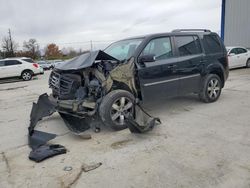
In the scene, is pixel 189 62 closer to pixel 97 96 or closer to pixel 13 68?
pixel 97 96

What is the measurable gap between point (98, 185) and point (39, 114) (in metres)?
2.78

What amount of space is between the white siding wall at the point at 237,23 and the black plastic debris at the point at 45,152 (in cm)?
1706

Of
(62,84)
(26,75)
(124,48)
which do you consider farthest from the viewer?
(26,75)

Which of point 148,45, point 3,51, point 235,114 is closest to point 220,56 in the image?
point 235,114

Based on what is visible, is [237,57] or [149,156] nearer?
[149,156]

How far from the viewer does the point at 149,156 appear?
3.63m

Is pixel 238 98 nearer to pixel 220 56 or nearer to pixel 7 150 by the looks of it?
pixel 220 56

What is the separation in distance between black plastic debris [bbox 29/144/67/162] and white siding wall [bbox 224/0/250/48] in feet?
56.0

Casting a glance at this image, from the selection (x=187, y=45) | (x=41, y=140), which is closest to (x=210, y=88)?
(x=187, y=45)

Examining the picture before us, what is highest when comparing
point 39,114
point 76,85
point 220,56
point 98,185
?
point 220,56

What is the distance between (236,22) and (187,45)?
46.6 feet

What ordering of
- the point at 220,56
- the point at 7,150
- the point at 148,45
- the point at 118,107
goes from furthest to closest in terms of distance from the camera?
the point at 220,56 → the point at 148,45 → the point at 118,107 → the point at 7,150

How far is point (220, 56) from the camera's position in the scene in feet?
21.5

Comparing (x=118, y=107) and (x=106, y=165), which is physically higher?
(x=118, y=107)
